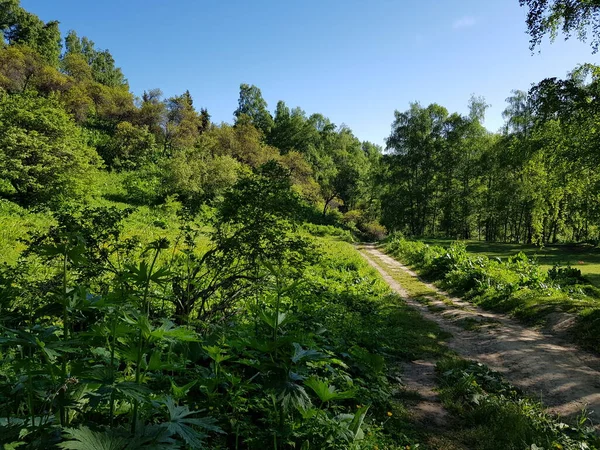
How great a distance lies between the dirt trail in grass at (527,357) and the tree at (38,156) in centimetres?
2081

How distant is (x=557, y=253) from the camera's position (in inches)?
1009

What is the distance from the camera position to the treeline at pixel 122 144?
20359 mm

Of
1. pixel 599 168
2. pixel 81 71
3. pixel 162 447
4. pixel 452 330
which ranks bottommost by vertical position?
pixel 452 330

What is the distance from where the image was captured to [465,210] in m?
39.6

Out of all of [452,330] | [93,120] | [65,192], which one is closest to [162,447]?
[452,330]

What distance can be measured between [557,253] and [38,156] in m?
35.3

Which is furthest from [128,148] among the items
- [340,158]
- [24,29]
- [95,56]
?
[95,56]

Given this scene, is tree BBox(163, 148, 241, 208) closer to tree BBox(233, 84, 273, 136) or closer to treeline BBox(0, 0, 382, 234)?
treeline BBox(0, 0, 382, 234)

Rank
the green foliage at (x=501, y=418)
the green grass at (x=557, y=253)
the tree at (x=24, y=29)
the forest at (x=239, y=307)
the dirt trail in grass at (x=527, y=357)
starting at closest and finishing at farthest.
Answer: the forest at (x=239, y=307) < the green foliage at (x=501, y=418) < the dirt trail in grass at (x=527, y=357) < the green grass at (x=557, y=253) < the tree at (x=24, y=29)

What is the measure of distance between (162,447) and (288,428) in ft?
3.59

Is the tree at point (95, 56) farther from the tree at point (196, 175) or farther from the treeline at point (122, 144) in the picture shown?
the tree at point (196, 175)

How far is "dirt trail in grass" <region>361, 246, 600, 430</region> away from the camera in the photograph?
5.25m

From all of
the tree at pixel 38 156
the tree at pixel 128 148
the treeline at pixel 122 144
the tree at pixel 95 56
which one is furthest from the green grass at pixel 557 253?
the tree at pixel 95 56

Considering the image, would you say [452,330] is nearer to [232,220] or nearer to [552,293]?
[552,293]
